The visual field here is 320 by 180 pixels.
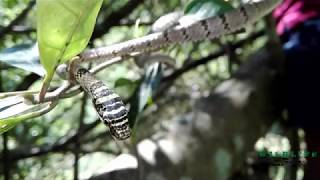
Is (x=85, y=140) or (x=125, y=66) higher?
(x=125, y=66)

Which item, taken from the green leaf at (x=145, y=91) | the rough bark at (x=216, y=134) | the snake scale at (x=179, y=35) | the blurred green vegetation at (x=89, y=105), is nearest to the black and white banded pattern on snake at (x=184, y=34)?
the snake scale at (x=179, y=35)

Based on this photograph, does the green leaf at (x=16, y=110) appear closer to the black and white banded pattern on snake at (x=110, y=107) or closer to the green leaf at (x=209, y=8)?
the black and white banded pattern on snake at (x=110, y=107)

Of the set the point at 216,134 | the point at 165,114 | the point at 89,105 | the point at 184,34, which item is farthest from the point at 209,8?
the point at 165,114

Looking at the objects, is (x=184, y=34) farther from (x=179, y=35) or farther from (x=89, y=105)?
(x=89, y=105)

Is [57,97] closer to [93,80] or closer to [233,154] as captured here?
[93,80]

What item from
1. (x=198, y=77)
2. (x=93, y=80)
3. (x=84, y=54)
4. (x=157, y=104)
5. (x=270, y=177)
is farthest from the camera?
(x=198, y=77)

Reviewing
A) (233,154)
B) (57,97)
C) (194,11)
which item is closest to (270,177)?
(233,154)

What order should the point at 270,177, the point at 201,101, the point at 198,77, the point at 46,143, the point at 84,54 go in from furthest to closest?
the point at 198,77 < the point at 46,143 < the point at 270,177 < the point at 201,101 < the point at 84,54
